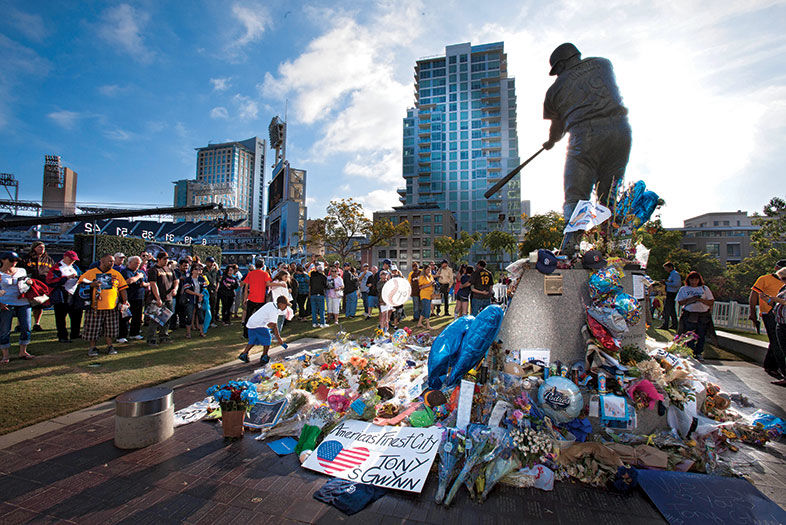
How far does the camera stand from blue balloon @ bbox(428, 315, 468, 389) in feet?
13.1

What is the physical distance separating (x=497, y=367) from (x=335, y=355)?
8.52 feet

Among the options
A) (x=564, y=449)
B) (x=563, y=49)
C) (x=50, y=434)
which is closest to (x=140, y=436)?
(x=50, y=434)

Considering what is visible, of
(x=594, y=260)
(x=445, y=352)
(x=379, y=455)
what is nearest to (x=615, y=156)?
(x=594, y=260)

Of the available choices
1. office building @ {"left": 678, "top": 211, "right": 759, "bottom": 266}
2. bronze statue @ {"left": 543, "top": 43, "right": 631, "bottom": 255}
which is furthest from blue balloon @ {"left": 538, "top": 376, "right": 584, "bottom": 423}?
office building @ {"left": 678, "top": 211, "right": 759, "bottom": 266}

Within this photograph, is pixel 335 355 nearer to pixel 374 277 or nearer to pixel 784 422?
pixel 784 422

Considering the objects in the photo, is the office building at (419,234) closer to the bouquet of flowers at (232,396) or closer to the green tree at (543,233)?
the green tree at (543,233)

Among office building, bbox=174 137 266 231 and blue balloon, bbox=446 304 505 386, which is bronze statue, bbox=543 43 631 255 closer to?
blue balloon, bbox=446 304 505 386

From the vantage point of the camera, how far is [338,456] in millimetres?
3377

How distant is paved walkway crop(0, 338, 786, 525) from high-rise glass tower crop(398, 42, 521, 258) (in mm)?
86511

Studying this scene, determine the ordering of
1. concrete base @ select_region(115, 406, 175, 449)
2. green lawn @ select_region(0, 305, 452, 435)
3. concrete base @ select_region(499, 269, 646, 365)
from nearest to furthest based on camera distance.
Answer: concrete base @ select_region(115, 406, 175, 449)
concrete base @ select_region(499, 269, 646, 365)
green lawn @ select_region(0, 305, 452, 435)

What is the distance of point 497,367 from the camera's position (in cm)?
421

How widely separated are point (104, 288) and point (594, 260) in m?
8.15

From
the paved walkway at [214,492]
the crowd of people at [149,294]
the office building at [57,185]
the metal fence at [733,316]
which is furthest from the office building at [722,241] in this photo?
the office building at [57,185]

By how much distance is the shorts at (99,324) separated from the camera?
669 centimetres
